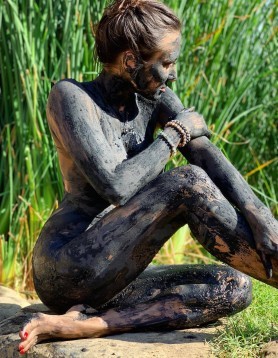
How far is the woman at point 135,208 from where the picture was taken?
3242mm

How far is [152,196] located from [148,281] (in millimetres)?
522

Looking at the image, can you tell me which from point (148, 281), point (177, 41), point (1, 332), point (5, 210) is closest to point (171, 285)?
point (148, 281)

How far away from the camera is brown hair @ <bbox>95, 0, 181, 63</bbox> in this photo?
334 cm

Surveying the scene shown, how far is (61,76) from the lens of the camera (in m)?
5.35

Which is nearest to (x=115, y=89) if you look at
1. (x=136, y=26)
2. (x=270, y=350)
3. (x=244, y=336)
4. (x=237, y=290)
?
(x=136, y=26)

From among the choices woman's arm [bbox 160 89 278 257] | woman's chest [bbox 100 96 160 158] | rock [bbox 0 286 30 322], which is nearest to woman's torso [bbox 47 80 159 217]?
woman's chest [bbox 100 96 160 158]

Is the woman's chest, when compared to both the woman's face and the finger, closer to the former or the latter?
the woman's face

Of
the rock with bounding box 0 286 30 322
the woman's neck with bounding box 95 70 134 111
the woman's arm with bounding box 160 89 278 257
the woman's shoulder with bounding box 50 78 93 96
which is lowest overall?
the rock with bounding box 0 286 30 322

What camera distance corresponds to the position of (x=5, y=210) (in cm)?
543

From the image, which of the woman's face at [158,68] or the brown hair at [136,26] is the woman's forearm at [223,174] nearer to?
the woman's face at [158,68]

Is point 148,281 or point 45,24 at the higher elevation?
point 45,24

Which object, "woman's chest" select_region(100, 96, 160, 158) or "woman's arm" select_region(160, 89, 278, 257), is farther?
"woman's chest" select_region(100, 96, 160, 158)

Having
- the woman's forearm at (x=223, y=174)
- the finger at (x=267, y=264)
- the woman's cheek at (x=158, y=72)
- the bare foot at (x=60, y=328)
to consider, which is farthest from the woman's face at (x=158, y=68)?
the bare foot at (x=60, y=328)

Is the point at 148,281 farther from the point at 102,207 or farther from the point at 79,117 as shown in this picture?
the point at 79,117
